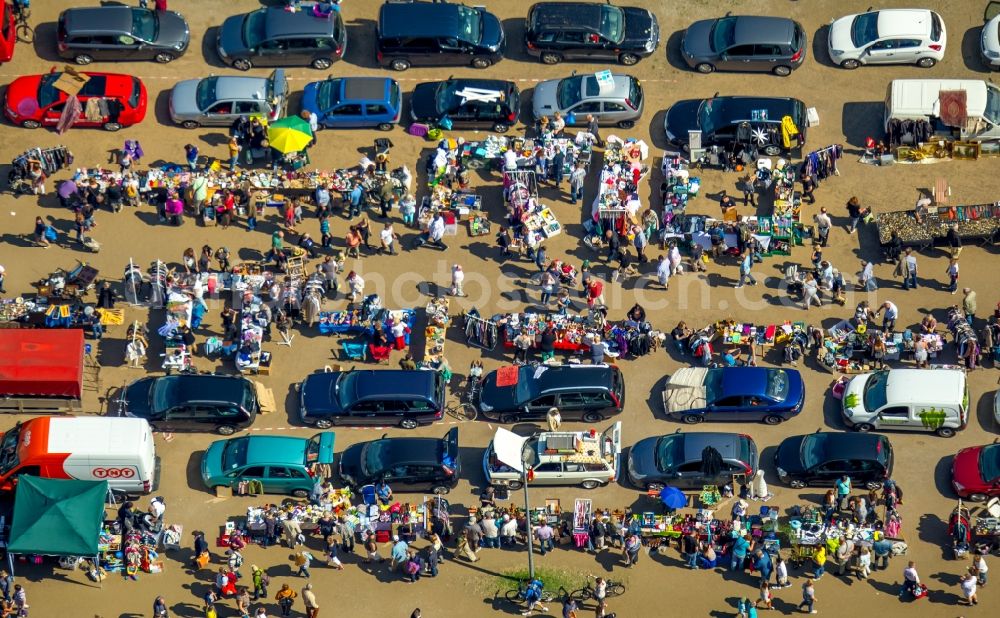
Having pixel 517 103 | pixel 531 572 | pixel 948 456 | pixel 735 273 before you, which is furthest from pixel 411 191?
pixel 948 456

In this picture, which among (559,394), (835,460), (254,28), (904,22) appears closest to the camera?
(835,460)

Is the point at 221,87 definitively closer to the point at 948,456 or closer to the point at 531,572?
the point at 531,572

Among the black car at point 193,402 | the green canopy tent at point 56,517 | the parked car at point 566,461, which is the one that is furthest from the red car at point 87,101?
the parked car at point 566,461

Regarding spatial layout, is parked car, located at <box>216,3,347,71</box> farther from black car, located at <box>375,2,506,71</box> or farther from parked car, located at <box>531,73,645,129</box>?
parked car, located at <box>531,73,645,129</box>

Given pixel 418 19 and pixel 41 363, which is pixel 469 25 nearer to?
pixel 418 19

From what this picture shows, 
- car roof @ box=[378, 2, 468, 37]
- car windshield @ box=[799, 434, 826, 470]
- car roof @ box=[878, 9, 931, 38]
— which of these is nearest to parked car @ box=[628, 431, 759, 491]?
car windshield @ box=[799, 434, 826, 470]

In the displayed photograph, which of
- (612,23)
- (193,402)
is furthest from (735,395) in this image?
(193,402)
